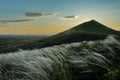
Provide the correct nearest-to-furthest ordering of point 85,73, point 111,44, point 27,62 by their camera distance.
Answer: point 27,62 < point 85,73 < point 111,44

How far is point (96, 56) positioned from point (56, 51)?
39.0 inches

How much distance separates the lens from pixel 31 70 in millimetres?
5652

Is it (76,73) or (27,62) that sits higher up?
(27,62)

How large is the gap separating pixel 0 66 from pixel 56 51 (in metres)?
1.82

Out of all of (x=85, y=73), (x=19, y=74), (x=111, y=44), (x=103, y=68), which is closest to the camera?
(x=19, y=74)

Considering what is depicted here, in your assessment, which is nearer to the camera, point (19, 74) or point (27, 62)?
point (19, 74)

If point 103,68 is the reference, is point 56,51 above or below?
above

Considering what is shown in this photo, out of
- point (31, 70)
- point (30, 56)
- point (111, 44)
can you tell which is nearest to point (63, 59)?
point (30, 56)

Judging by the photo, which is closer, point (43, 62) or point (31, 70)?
point (31, 70)

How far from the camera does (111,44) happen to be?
32.8 ft

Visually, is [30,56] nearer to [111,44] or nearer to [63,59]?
[63,59]

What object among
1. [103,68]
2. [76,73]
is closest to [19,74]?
[76,73]

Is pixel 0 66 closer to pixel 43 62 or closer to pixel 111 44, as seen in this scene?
pixel 43 62

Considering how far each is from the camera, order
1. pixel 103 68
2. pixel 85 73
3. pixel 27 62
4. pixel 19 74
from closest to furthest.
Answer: pixel 19 74 → pixel 27 62 → pixel 85 73 → pixel 103 68
